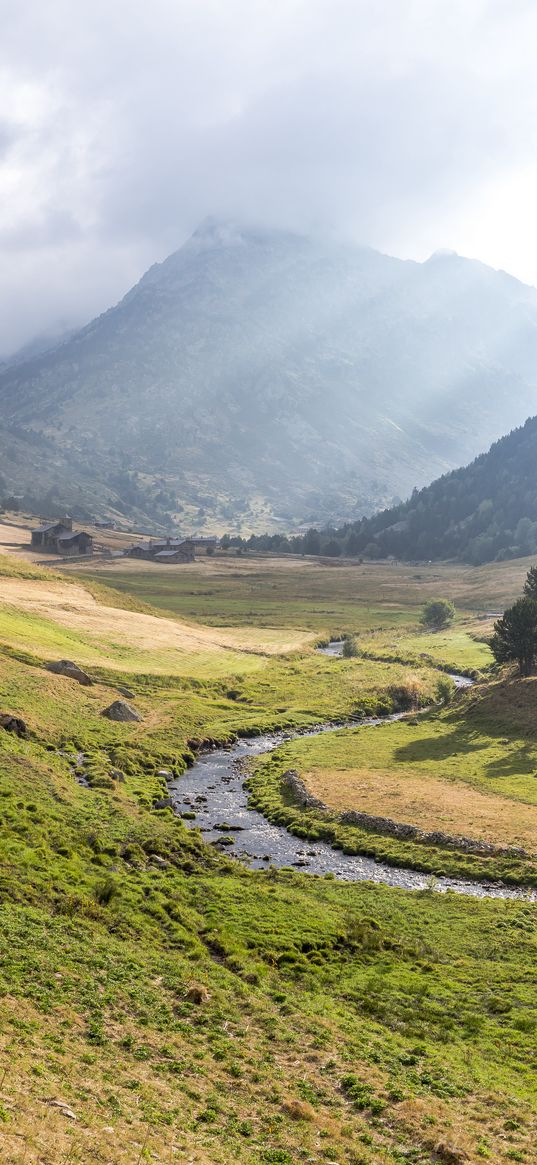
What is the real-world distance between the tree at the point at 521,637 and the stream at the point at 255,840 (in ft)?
132

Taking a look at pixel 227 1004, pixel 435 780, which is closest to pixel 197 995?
pixel 227 1004

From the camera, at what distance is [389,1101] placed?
979 inches

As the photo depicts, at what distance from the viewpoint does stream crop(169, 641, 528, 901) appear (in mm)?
48969

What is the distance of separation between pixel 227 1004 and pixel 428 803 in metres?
35.4

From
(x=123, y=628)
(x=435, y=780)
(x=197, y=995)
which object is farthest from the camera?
(x=123, y=628)

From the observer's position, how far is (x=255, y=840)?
180 ft

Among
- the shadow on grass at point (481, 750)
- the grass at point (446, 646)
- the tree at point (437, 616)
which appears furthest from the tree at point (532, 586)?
the tree at point (437, 616)

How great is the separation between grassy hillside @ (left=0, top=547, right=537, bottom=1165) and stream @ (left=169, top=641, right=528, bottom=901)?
9.22ft

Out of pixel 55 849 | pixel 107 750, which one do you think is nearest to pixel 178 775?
pixel 107 750

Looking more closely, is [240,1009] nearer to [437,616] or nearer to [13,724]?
[13,724]

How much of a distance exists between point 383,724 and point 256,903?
5296 cm

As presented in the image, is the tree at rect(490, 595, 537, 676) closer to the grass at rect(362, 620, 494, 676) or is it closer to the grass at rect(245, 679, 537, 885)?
the grass at rect(245, 679, 537, 885)

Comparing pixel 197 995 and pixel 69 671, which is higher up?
pixel 69 671

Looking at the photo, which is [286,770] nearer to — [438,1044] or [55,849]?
[55,849]
